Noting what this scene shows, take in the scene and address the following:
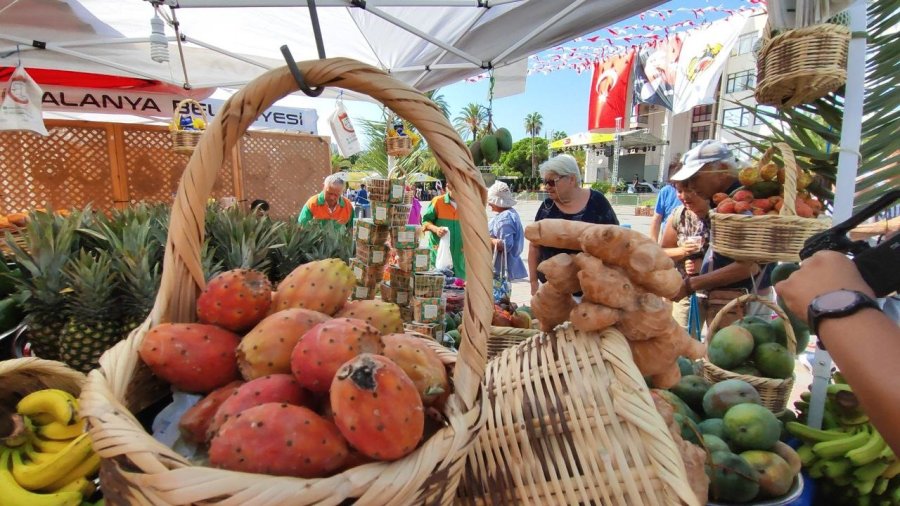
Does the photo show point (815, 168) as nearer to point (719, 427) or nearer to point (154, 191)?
point (719, 427)

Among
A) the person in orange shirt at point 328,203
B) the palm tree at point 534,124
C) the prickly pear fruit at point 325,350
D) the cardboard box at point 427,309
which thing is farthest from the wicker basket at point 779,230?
the palm tree at point 534,124

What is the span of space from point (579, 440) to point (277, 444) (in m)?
0.49

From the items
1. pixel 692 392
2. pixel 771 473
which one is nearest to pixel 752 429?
pixel 771 473

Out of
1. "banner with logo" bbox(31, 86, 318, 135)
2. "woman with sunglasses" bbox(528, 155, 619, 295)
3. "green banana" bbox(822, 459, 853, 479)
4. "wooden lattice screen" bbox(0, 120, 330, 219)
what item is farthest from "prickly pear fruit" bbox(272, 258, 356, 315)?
"banner with logo" bbox(31, 86, 318, 135)

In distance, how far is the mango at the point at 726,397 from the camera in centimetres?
134

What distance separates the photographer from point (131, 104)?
18.6ft

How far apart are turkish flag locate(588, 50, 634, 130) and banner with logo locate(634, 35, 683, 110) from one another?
1011 millimetres

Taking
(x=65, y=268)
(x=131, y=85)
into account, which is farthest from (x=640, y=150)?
(x=65, y=268)

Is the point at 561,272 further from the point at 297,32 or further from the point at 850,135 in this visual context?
the point at 297,32

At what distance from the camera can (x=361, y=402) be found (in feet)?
1.83

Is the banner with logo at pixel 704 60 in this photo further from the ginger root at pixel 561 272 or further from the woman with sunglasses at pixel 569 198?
the ginger root at pixel 561 272

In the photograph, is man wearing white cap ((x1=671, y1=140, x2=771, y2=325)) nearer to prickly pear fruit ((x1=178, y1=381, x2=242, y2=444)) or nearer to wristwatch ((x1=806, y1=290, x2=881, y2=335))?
wristwatch ((x1=806, y1=290, x2=881, y2=335))

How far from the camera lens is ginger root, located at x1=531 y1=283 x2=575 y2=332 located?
40.8 inches

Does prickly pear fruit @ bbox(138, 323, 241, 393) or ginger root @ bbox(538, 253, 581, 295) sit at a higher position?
ginger root @ bbox(538, 253, 581, 295)
